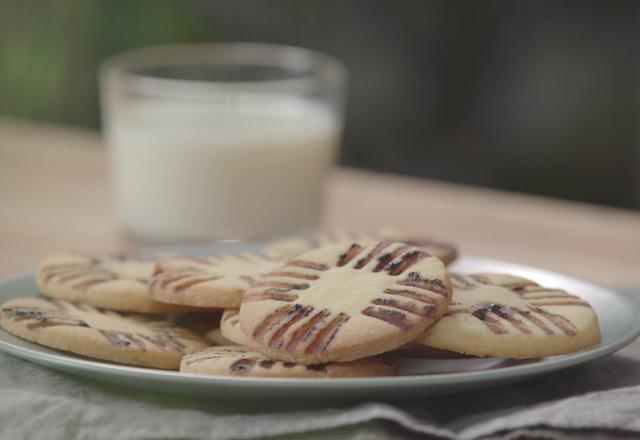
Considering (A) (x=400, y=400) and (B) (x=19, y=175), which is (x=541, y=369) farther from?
(B) (x=19, y=175)

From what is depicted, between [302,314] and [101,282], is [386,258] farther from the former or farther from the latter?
[101,282]

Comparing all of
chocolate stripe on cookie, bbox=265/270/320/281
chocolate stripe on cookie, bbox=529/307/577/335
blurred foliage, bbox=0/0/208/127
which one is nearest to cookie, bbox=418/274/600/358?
chocolate stripe on cookie, bbox=529/307/577/335

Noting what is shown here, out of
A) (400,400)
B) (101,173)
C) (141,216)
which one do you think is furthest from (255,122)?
(400,400)

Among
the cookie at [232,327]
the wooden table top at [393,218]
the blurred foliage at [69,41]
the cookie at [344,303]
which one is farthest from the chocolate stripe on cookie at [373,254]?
the blurred foliage at [69,41]

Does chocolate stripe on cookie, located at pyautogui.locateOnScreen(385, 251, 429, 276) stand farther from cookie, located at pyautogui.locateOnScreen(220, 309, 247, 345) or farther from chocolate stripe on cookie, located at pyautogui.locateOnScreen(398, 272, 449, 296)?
cookie, located at pyautogui.locateOnScreen(220, 309, 247, 345)

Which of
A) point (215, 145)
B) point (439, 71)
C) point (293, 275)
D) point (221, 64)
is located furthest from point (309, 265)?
point (439, 71)

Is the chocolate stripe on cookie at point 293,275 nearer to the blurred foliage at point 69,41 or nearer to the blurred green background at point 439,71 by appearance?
the blurred green background at point 439,71
